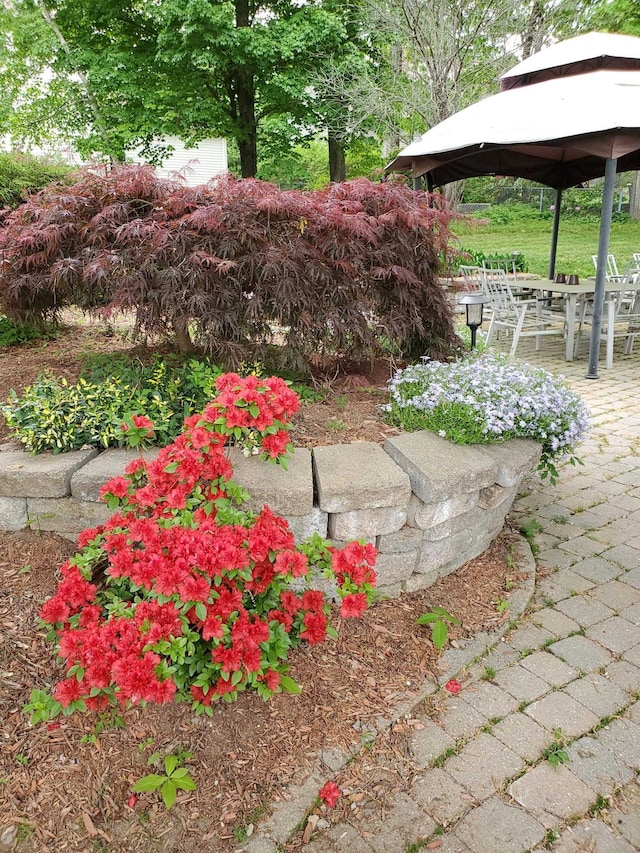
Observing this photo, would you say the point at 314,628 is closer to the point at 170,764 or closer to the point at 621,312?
the point at 170,764

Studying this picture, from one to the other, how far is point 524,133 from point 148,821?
5219mm

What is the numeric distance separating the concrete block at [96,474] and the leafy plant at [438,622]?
3.88ft

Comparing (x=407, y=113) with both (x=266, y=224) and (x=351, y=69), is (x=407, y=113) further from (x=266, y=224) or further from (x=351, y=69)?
(x=266, y=224)

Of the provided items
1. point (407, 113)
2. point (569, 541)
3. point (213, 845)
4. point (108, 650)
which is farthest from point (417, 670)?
point (407, 113)

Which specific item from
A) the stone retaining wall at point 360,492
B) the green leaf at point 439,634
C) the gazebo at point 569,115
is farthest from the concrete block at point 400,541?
the gazebo at point 569,115

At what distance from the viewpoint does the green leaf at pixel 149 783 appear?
148 centimetres

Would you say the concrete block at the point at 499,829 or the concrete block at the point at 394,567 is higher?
the concrete block at the point at 394,567

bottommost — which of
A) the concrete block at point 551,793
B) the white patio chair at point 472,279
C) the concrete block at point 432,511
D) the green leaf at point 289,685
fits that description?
the concrete block at point 551,793

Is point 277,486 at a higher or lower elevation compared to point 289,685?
higher

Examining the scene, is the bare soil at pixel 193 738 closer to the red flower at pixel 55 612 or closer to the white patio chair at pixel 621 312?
the red flower at pixel 55 612

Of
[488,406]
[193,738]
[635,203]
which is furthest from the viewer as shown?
[635,203]

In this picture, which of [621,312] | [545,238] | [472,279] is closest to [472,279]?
[472,279]

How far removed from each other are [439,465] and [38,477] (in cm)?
Answer: 147

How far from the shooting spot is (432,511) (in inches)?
85.6
